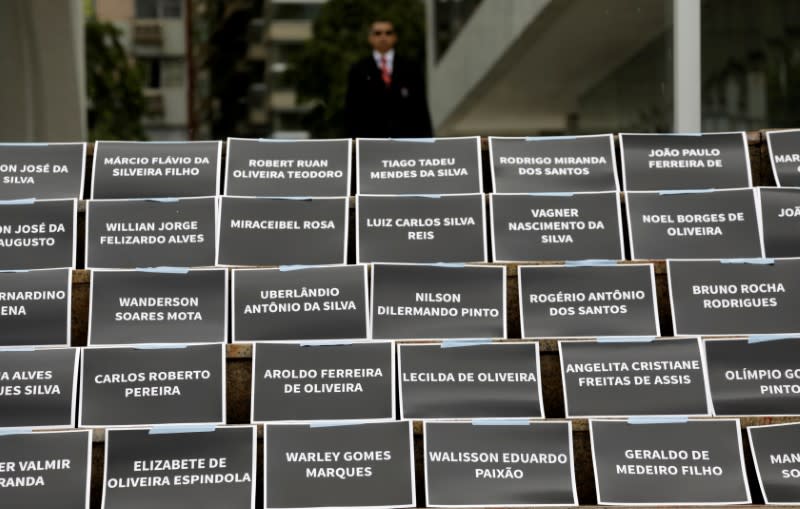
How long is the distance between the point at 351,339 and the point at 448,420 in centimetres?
41

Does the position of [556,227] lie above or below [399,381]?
above

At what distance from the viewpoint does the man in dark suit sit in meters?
6.41

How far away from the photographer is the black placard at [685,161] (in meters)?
4.08

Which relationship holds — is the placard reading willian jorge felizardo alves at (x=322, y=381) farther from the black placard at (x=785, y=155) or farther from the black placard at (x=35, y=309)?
the black placard at (x=785, y=155)

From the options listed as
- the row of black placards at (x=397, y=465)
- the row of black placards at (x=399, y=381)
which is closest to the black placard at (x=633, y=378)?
the row of black placards at (x=399, y=381)

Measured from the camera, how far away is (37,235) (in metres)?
3.88

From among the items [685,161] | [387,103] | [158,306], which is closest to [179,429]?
[158,306]

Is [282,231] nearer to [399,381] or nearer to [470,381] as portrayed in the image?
[399,381]

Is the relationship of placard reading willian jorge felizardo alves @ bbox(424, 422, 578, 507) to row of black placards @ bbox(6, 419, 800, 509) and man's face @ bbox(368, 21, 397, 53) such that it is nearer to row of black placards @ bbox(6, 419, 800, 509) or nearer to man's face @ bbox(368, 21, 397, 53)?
row of black placards @ bbox(6, 419, 800, 509)

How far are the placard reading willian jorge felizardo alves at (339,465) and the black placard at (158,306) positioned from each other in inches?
18.5

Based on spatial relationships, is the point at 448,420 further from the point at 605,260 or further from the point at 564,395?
the point at 605,260

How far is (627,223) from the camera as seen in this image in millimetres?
3902

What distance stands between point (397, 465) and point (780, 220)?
4.90 feet

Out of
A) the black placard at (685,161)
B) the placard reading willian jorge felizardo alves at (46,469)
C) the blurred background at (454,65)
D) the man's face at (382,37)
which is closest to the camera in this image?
the placard reading willian jorge felizardo alves at (46,469)
